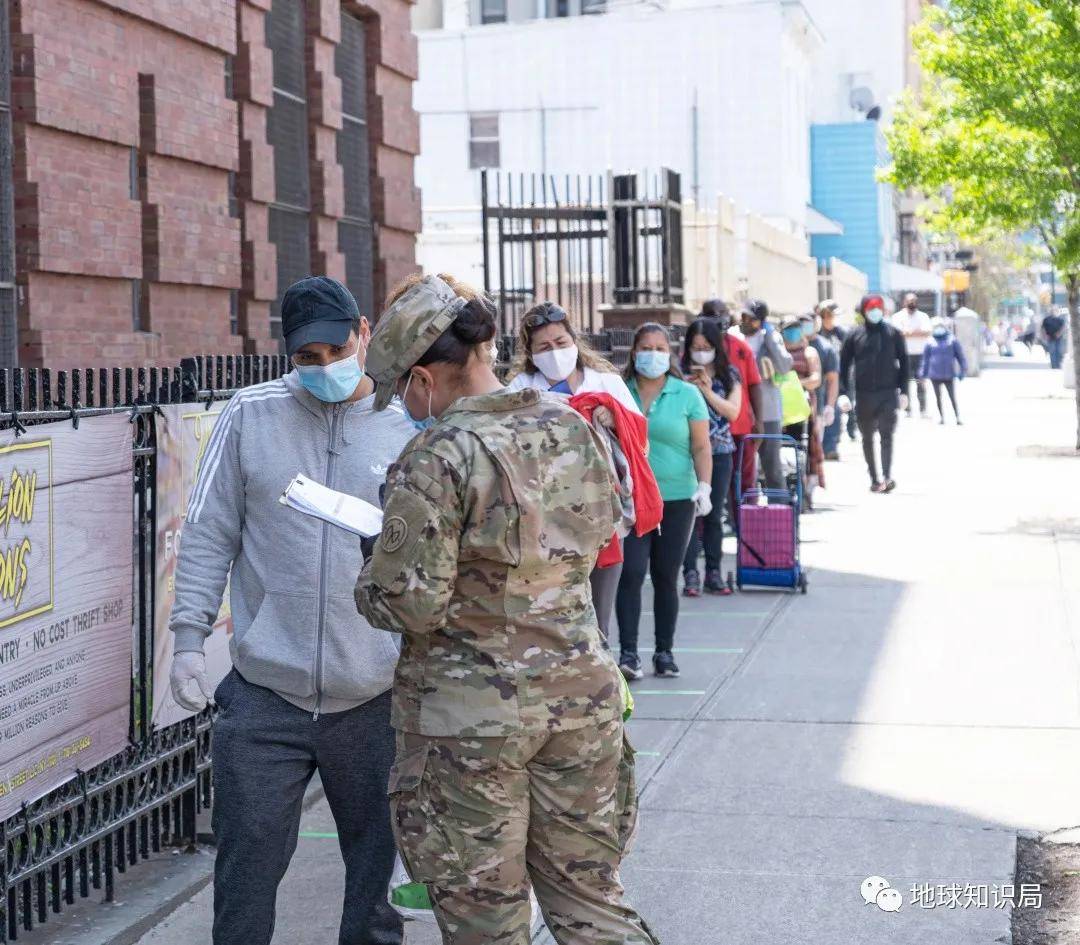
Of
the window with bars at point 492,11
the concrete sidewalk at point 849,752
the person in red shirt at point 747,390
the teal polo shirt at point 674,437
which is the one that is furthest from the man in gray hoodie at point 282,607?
the window with bars at point 492,11

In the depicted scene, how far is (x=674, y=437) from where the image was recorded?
9.30m

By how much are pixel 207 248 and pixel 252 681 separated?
6361mm

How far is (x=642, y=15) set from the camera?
41250mm

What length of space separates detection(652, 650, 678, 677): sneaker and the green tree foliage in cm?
998

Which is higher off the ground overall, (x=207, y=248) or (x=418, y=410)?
(x=207, y=248)

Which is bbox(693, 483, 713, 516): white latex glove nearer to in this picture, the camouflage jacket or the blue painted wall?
the camouflage jacket

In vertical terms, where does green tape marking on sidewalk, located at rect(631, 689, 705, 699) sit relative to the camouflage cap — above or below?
below

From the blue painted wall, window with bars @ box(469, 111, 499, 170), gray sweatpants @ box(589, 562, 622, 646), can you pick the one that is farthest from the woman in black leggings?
the blue painted wall

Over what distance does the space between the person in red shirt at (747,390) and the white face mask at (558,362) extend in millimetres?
5065

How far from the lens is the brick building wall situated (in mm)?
8578

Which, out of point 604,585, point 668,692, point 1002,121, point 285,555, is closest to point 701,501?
point 668,692

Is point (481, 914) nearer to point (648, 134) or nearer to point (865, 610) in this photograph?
point (865, 610)

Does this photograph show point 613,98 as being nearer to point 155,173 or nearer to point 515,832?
point 155,173

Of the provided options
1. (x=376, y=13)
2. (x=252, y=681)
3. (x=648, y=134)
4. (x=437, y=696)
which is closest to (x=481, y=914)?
(x=437, y=696)
